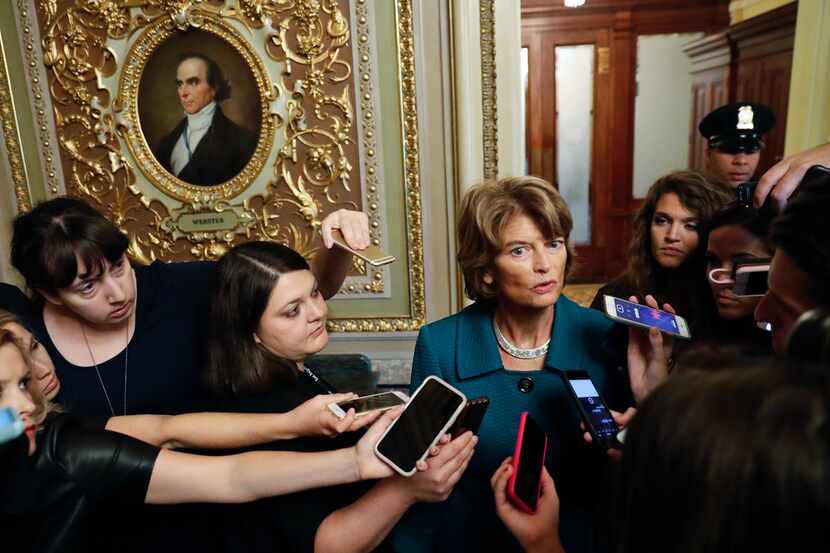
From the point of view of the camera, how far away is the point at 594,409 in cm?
132

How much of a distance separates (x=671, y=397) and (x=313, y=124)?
2.94m

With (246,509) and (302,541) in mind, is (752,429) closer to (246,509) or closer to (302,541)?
(302,541)

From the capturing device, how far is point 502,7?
2924 millimetres

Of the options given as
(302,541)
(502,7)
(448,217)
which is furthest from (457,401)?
(502,7)

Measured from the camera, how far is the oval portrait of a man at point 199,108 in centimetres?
321

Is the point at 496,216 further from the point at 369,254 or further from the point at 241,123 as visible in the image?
the point at 241,123

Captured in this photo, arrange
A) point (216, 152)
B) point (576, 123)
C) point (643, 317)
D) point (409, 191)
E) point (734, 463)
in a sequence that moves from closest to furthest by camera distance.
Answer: point (734, 463) < point (643, 317) < point (409, 191) < point (216, 152) < point (576, 123)

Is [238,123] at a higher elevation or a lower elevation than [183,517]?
higher

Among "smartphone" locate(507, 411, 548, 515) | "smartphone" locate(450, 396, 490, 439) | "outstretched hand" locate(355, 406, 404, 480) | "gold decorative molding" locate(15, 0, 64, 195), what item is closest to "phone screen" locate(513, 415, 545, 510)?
"smartphone" locate(507, 411, 548, 515)

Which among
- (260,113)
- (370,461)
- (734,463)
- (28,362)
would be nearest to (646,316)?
(370,461)

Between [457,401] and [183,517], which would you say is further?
[183,517]

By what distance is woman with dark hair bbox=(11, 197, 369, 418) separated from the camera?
5.59 feet

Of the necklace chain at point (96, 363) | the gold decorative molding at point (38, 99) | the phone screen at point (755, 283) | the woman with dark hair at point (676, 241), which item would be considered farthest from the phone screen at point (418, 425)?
the gold decorative molding at point (38, 99)

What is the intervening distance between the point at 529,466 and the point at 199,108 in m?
2.91
